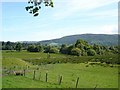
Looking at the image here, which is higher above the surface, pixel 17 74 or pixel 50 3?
pixel 50 3

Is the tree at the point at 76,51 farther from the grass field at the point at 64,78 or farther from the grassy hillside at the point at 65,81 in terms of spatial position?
the grassy hillside at the point at 65,81

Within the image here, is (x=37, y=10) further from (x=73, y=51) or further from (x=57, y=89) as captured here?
(x=73, y=51)

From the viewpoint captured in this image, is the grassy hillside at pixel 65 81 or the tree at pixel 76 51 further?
the tree at pixel 76 51

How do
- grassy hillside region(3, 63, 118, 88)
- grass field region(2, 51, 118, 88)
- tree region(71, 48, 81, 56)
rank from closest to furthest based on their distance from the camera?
grassy hillside region(3, 63, 118, 88), grass field region(2, 51, 118, 88), tree region(71, 48, 81, 56)

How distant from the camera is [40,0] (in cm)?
1007

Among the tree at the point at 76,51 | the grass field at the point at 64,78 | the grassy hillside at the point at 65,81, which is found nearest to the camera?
the grassy hillside at the point at 65,81

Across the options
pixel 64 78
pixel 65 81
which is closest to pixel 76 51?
pixel 64 78

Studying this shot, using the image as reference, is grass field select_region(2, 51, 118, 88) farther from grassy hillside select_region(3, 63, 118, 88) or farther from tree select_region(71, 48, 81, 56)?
tree select_region(71, 48, 81, 56)

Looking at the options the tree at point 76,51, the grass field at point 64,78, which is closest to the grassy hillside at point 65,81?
the grass field at point 64,78

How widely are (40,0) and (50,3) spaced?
397 millimetres

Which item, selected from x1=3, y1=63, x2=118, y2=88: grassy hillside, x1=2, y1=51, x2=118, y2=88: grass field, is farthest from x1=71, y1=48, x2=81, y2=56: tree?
x1=3, y1=63, x2=118, y2=88: grassy hillside

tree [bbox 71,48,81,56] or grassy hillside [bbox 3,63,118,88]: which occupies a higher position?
tree [bbox 71,48,81,56]

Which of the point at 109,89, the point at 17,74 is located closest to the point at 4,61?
the point at 17,74

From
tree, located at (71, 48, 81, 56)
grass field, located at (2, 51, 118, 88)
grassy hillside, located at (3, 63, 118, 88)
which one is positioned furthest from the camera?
tree, located at (71, 48, 81, 56)
